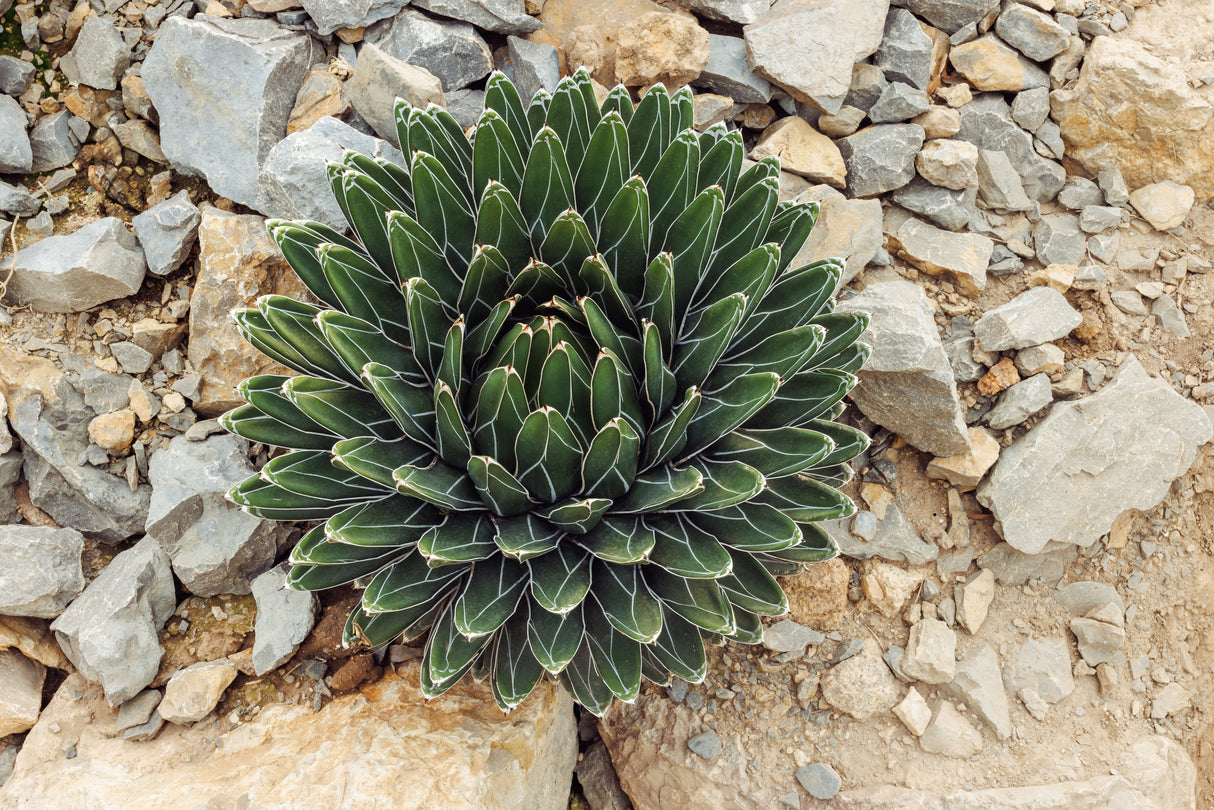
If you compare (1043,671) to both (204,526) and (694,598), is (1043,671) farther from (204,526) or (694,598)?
(204,526)

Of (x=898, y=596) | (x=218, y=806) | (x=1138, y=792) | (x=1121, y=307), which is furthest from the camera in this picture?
(x=1121, y=307)

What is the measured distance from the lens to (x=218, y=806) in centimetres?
212

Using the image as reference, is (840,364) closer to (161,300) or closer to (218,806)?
(218,806)

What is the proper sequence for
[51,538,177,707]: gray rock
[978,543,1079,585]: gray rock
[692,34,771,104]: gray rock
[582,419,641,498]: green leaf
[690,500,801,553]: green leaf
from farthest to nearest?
[692,34,771,104]: gray rock
[978,543,1079,585]: gray rock
[51,538,177,707]: gray rock
[690,500,801,553]: green leaf
[582,419,641,498]: green leaf

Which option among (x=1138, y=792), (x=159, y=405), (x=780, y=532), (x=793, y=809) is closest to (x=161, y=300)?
(x=159, y=405)

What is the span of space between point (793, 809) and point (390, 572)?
143 centimetres

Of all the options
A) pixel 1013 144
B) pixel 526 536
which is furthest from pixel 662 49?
pixel 526 536

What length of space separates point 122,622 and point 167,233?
123cm

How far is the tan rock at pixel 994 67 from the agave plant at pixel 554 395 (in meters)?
1.40

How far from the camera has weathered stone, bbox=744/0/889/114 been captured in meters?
2.81

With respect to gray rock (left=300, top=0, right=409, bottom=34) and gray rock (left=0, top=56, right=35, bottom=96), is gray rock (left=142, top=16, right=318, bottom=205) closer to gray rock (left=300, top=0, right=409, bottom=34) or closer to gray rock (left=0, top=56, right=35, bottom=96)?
gray rock (left=300, top=0, right=409, bottom=34)

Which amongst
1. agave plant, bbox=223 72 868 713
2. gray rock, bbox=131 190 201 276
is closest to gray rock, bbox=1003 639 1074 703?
agave plant, bbox=223 72 868 713

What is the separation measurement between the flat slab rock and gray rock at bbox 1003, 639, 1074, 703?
12.5 inches

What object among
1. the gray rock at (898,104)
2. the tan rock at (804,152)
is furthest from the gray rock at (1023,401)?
the gray rock at (898,104)
